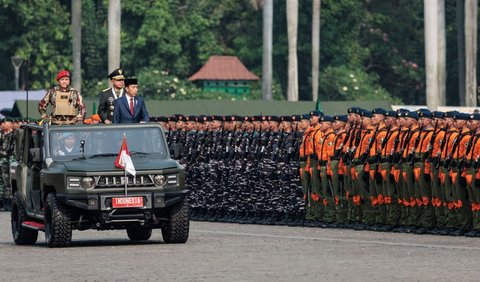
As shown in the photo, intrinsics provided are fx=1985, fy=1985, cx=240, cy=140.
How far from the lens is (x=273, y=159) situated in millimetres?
30938

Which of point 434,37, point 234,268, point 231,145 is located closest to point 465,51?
point 434,37

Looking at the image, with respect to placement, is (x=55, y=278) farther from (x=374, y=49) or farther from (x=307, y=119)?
(x=374, y=49)

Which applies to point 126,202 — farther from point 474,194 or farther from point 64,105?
point 474,194

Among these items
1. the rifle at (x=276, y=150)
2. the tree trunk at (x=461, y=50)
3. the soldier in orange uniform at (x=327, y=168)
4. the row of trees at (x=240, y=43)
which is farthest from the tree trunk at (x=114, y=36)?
the soldier in orange uniform at (x=327, y=168)

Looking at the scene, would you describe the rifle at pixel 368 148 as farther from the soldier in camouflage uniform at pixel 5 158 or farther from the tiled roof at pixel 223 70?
the tiled roof at pixel 223 70

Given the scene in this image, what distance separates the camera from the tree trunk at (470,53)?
69812 mm

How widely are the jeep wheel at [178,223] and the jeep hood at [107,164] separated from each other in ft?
1.70

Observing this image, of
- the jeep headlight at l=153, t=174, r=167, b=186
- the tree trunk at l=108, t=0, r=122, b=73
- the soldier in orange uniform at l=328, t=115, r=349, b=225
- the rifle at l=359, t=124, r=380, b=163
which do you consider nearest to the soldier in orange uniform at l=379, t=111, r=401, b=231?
the rifle at l=359, t=124, r=380, b=163

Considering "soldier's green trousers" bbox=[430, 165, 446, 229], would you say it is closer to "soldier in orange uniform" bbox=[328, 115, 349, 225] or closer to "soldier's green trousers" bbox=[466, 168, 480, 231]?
"soldier's green trousers" bbox=[466, 168, 480, 231]

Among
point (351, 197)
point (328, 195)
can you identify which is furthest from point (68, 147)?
point (328, 195)

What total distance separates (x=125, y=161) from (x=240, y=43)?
228 feet

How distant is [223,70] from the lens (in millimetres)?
88000

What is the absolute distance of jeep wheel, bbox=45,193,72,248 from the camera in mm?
23938

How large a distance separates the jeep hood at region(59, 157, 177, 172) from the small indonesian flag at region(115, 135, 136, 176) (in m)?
0.08
